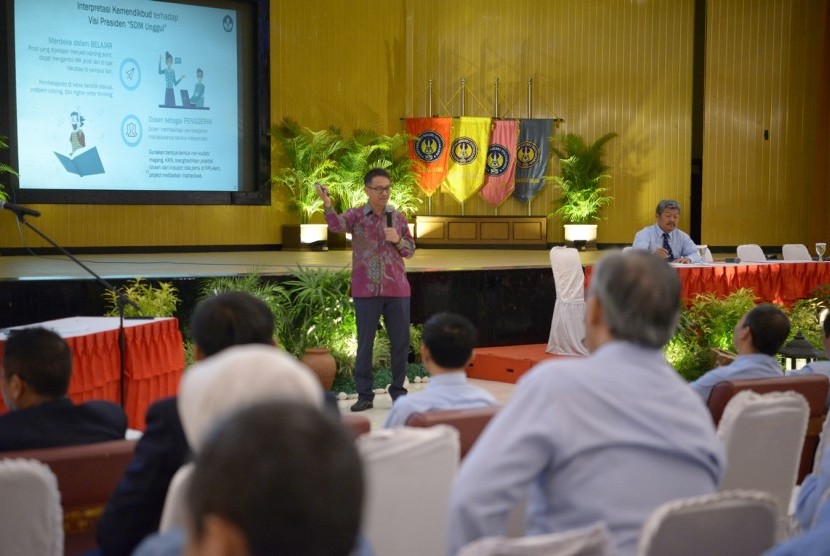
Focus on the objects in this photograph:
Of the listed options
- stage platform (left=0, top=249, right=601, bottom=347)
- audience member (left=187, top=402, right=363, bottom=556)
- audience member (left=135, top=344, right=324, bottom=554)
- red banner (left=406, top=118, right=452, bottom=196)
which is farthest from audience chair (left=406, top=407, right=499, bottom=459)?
red banner (left=406, top=118, right=452, bottom=196)

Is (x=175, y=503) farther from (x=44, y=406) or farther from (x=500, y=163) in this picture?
(x=500, y=163)

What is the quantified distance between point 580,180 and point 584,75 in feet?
5.35

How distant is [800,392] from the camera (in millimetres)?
3719

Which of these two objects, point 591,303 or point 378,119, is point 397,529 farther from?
point 378,119

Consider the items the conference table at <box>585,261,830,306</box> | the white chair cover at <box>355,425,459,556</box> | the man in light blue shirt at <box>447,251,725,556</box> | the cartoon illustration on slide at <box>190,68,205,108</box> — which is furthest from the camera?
the cartoon illustration on slide at <box>190,68,205,108</box>

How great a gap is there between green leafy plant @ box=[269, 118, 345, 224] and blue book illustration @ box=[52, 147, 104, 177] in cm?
220

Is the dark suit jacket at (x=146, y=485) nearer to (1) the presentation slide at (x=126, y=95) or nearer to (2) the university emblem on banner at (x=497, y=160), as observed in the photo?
(1) the presentation slide at (x=126, y=95)

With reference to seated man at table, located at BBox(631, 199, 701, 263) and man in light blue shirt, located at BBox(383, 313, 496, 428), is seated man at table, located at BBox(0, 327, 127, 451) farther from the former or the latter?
seated man at table, located at BBox(631, 199, 701, 263)

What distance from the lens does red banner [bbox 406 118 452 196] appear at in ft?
46.6

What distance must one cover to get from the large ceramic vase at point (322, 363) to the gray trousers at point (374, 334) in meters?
0.63

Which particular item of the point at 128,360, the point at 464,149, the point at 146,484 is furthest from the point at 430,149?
the point at 146,484

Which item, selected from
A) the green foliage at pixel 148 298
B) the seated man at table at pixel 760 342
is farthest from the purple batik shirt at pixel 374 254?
the seated man at table at pixel 760 342

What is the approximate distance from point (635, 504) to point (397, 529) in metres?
0.52

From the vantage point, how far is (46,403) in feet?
8.35
